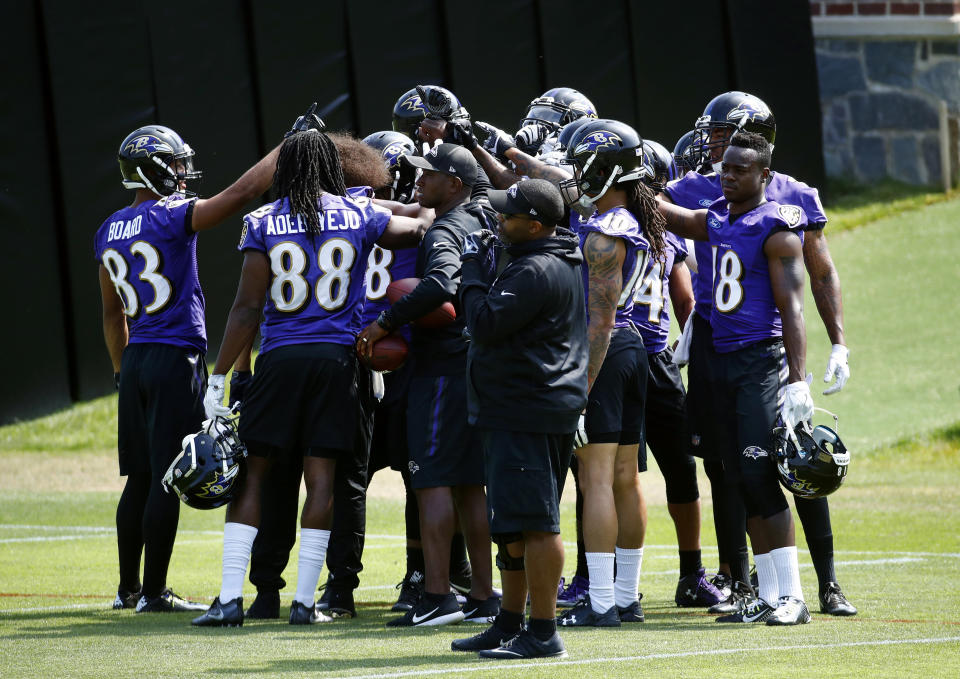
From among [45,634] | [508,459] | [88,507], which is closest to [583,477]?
[508,459]

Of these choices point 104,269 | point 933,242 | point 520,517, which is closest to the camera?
point 520,517

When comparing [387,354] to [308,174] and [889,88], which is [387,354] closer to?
[308,174]

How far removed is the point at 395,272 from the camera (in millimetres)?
7750

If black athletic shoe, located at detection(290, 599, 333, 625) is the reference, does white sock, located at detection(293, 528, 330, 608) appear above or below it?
above

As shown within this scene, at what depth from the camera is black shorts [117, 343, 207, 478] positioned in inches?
286

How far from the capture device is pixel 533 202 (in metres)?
5.71

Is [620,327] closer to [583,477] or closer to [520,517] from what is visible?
[583,477]

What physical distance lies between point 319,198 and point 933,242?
1584 cm

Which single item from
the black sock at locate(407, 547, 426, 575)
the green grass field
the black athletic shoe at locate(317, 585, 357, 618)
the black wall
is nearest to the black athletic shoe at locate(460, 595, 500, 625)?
the green grass field

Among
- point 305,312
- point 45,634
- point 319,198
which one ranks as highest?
point 319,198

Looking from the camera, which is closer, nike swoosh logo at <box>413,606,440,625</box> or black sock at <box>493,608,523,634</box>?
black sock at <box>493,608,523,634</box>

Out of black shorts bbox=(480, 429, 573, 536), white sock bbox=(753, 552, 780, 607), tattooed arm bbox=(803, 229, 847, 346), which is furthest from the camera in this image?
tattooed arm bbox=(803, 229, 847, 346)

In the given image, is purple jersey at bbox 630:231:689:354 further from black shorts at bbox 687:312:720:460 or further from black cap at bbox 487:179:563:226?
black cap at bbox 487:179:563:226

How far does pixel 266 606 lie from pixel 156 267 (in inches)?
72.1
